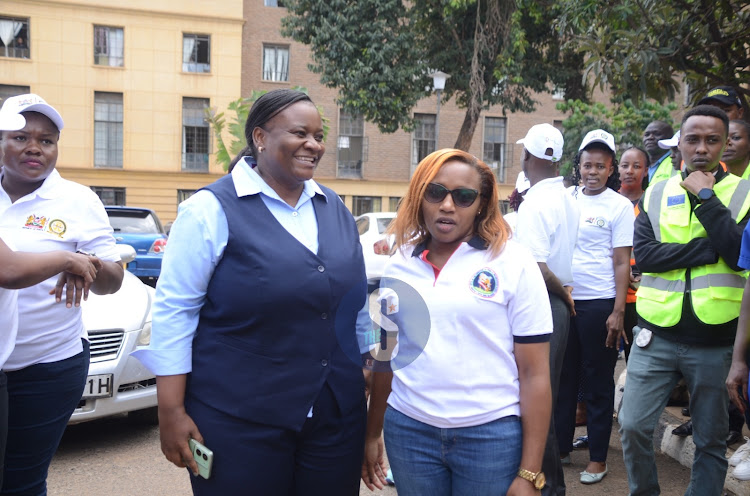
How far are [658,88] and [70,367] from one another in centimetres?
520

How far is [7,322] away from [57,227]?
0.61 m

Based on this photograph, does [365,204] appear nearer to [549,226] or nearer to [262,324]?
[549,226]

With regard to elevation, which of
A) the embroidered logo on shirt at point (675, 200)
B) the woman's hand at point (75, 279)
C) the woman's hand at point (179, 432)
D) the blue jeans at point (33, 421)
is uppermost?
the embroidered logo on shirt at point (675, 200)

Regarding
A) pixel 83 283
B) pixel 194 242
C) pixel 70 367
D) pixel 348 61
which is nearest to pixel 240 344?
pixel 194 242

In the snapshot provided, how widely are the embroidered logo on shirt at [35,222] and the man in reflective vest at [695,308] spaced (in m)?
→ 2.75

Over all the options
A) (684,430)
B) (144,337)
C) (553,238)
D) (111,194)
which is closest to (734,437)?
(684,430)

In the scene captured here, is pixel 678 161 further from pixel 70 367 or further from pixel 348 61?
pixel 348 61

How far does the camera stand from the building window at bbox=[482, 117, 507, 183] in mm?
31453

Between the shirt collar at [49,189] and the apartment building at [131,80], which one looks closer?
the shirt collar at [49,189]

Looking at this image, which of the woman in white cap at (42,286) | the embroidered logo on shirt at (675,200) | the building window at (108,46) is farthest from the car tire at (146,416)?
the building window at (108,46)

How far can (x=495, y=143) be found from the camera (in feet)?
104

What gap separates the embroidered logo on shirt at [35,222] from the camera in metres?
2.87

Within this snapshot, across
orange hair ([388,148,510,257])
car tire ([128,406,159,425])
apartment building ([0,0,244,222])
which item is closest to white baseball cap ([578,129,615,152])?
orange hair ([388,148,510,257])

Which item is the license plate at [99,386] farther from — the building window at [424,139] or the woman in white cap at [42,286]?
the building window at [424,139]
